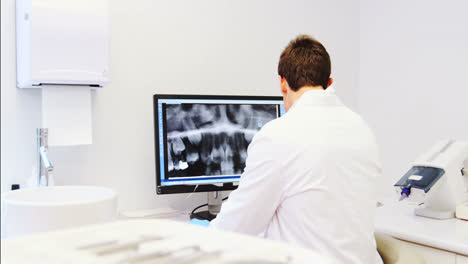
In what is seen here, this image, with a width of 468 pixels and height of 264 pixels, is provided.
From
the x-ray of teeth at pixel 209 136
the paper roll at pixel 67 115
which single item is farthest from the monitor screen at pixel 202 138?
the paper roll at pixel 67 115

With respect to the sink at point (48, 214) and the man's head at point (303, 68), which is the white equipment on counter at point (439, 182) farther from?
the sink at point (48, 214)

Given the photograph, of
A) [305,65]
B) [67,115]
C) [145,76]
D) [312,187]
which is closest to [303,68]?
[305,65]

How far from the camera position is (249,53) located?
88.4 inches

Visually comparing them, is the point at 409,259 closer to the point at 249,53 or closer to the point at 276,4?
the point at 249,53

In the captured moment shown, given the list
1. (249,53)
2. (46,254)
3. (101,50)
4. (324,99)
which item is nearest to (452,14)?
(249,53)

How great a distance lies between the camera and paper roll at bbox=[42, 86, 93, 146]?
5.27ft

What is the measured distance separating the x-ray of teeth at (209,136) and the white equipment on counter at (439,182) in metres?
0.68

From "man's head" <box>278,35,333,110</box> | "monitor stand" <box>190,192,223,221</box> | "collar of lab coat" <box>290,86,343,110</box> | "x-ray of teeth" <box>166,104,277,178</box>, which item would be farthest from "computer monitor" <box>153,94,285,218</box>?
"collar of lab coat" <box>290,86,343,110</box>

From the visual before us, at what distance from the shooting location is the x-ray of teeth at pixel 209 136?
1826mm

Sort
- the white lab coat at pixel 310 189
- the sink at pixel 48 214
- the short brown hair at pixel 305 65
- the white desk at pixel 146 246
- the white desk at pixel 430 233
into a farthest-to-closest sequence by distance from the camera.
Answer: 1. the white desk at pixel 430 233
2. the short brown hair at pixel 305 65
3. the white lab coat at pixel 310 189
4. the sink at pixel 48 214
5. the white desk at pixel 146 246

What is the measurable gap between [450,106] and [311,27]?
0.86 m

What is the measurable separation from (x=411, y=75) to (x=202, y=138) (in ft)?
4.56

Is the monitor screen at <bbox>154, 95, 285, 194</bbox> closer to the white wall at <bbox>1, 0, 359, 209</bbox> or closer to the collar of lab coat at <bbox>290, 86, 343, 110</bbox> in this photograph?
the white wall at <bbox>1, 0, 359, 209</bbox>

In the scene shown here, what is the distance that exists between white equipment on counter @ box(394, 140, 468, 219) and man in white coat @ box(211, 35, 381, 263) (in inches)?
24.3
